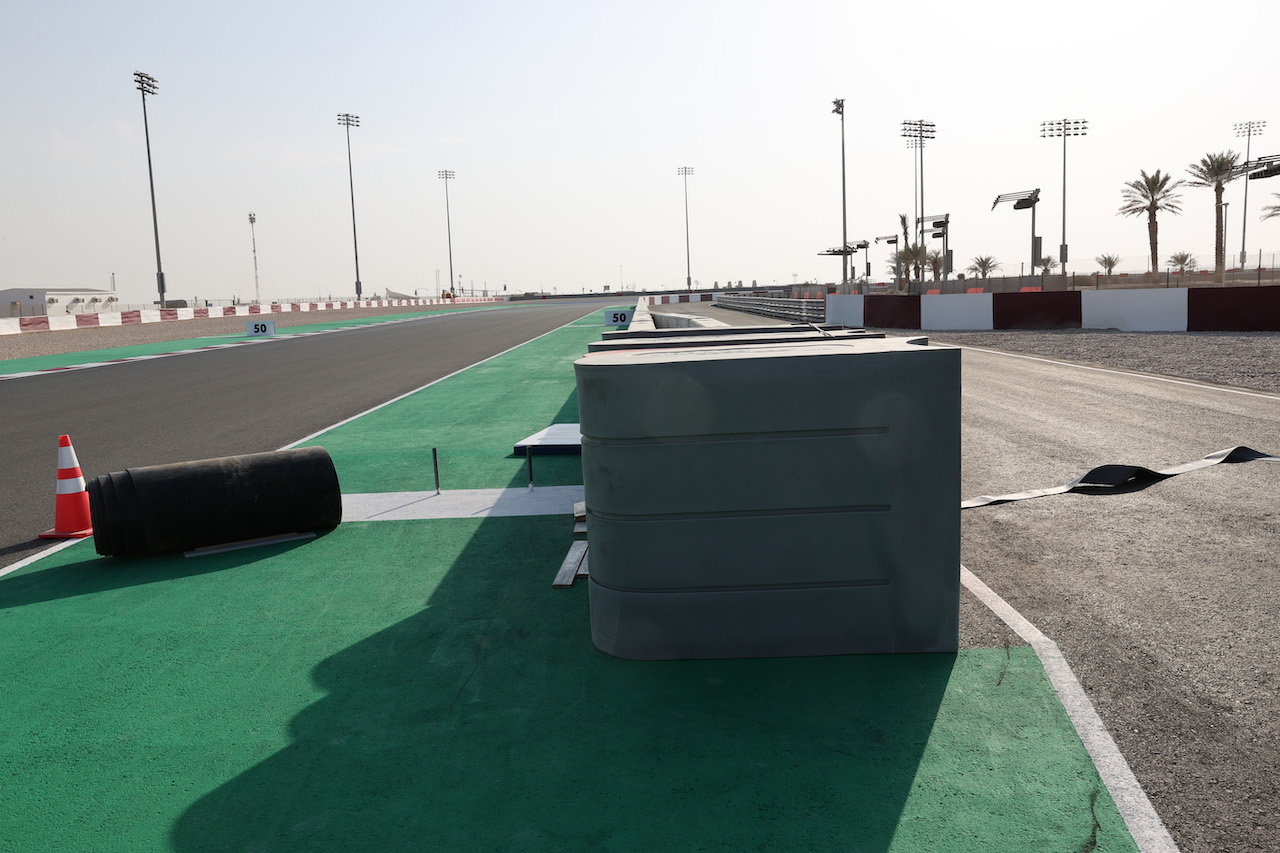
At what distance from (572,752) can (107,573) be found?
153 inches

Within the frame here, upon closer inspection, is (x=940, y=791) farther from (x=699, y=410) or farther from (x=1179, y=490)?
(x=1179, y=490)

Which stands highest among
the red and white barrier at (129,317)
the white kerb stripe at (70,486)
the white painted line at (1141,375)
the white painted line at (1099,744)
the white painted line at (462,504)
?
the red and white barrier at (129,317)

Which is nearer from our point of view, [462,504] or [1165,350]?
[462,504]

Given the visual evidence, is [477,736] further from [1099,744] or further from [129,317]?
[129,317]

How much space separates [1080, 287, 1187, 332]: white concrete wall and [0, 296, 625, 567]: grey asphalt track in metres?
17.0

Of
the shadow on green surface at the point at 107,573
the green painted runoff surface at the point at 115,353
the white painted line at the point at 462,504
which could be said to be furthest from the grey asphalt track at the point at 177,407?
the white painted line at the point at 462,504

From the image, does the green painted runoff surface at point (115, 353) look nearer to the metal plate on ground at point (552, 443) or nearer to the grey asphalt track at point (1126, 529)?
the grey asphalt track at point (1126, 529)

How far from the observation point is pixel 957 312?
27.8m

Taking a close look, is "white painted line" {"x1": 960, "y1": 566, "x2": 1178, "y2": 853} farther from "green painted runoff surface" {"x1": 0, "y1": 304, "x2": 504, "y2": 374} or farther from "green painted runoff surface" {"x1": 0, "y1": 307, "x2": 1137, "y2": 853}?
"green painted runoff surface" {"x1": 0, "y1": 304, "x2": 504, "y2": 374}

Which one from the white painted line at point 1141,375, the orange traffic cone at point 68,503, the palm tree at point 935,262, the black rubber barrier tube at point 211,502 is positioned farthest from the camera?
the palm tree at point 935,262

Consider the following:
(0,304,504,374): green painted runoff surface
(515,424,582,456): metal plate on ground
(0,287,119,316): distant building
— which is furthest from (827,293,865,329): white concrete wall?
(0,287,119,316): distant building

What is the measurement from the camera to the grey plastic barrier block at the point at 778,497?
12.6 feet

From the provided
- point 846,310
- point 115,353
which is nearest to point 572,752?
point 115,353

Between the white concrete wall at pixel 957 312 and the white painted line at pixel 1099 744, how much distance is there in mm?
24644
